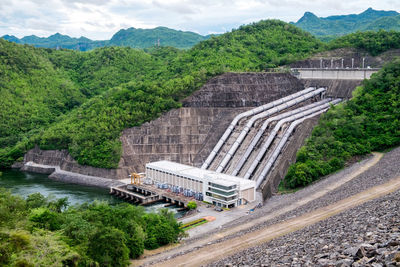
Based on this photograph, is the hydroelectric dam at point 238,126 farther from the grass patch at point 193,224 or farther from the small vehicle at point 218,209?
the grass patch at point 193,224

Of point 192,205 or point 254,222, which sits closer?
point 254,222

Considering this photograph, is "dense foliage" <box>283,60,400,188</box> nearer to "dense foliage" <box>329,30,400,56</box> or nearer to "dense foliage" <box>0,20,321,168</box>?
"dense foliage" <box>329,30,400,56</box>

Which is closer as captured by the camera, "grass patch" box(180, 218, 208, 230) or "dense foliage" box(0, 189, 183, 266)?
"dense foliage" box(0, 189, 183, 266)

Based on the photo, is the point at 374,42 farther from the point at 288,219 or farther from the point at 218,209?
the point at 288,219

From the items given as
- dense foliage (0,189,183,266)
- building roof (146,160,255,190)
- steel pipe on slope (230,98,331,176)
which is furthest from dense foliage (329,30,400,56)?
dense foliage (0,189,183,266)

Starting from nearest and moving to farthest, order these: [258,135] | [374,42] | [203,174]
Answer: [203,174] < [258,135] < [374,42]

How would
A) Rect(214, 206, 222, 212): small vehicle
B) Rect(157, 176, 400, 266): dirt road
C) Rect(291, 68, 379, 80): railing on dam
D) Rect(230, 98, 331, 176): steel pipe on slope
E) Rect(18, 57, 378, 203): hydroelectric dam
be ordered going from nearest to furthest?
Rect(157, 176, 400, 266): dirt road → Rect(214, 206, 222, 212): small vehicle → Rect(230, 98, 331, 176): steel pipe on slope → Rect(18, 57, 378, 203): hydroelectric dam → Rect(291, 68, 379, 80): railing on dam

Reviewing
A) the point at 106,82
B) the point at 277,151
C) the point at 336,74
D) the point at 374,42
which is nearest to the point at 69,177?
the point at 277,151
